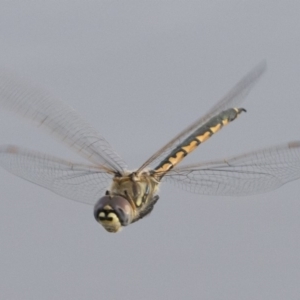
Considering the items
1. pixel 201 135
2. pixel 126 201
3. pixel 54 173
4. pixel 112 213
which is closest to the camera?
pixel 112 213

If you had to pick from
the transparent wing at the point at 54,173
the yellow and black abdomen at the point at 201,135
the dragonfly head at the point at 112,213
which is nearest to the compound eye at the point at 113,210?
the dragonfly head at the point at 112,213

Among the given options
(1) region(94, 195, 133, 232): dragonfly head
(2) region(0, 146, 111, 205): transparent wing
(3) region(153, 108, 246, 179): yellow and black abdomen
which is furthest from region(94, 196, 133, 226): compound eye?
(3) region(153, 108, 246, 179): yellow and black abdomen

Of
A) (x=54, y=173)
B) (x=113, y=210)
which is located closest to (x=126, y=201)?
(x=113, y=210)

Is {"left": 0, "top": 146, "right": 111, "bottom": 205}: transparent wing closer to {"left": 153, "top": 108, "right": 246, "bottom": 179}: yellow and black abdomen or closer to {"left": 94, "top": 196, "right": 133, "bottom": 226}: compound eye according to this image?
{"left": 94, "top": 196, "right": 133, "bottom": 226}: compound eye

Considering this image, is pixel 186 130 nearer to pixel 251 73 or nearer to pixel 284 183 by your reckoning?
pixel 284 183

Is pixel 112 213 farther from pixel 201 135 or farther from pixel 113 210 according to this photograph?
pixel 201 135

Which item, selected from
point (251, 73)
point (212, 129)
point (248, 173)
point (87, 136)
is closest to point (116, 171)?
point (87, 136)
